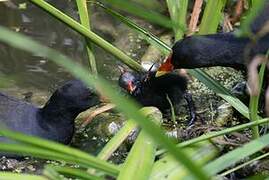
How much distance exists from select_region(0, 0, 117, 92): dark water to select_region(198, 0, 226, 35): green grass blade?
74 centimetres

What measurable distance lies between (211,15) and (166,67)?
0.50m

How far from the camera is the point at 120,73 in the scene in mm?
4559

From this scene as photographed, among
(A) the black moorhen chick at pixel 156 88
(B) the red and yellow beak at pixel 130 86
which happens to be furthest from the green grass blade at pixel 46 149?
(B) the red and yellow beak at pixel 130 86

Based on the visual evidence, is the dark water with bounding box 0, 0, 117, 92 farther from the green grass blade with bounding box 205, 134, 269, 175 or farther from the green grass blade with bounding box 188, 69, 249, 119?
the green grass blade with bounding box 205, 134, 269, 175

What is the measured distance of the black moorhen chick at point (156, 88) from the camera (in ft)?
13.3

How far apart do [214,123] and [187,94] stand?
31 centimetres

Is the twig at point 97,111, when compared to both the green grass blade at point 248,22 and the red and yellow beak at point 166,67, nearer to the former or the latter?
the red and yellow beak at point 166,67

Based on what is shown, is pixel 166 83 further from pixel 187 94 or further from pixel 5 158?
pixel 5 158

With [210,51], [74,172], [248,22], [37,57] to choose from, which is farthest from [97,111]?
[248,22]

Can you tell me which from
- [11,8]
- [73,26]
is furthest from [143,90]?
[11,8]

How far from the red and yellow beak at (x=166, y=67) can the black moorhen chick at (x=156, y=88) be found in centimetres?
5

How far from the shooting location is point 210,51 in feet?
13.0

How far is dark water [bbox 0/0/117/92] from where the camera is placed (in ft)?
14.8

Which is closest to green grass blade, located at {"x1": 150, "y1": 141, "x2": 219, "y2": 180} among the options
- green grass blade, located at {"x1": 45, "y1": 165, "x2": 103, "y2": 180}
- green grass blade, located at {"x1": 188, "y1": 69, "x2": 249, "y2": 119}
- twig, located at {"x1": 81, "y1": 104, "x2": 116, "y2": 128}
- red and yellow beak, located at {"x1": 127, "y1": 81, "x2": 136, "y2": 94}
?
green grass blade, located at {"x1": 45, "y1": 165, "x2": 103, "y2": 180}
